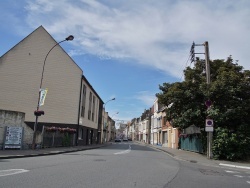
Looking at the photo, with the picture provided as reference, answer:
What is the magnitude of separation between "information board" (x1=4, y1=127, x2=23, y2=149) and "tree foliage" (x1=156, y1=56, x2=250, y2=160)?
12.0m

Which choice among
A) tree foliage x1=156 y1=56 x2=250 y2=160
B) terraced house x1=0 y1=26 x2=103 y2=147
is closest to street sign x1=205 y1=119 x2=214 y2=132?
tree foliage x1=156 y1=56 x2=250 y2=160

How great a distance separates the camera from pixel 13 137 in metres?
22.4

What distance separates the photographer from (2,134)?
2194cm

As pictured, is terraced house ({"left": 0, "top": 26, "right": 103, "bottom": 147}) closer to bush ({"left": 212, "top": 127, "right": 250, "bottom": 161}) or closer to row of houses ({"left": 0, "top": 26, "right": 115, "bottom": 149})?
row of houses ({"left": 0, "top": 26, "right": 115, "bottom": 149})

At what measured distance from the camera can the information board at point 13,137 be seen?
22016mm

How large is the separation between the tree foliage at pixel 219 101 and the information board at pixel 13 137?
11999 mm

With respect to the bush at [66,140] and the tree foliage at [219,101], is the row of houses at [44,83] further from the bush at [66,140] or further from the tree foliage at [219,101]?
the tree foliage at [219,101]

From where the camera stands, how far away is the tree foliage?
21109mm

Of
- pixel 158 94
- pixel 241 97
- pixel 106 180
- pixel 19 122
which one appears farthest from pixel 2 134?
pixel 241 97

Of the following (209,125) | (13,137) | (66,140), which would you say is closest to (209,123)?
(209,125)

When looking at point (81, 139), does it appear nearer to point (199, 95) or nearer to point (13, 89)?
point (13, 89)

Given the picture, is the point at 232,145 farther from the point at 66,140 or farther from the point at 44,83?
the point at 44,83

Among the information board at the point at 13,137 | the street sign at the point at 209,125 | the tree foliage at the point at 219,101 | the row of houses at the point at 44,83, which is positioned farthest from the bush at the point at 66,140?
the street sign at the point at 209,125

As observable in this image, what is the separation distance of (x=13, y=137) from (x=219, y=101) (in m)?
→ 15.6
